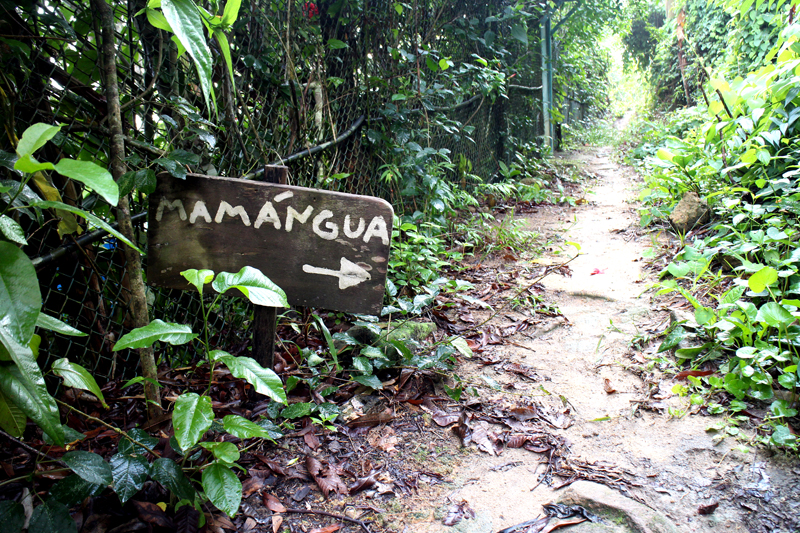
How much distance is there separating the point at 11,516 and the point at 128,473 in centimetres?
22

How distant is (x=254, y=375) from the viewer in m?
1.16

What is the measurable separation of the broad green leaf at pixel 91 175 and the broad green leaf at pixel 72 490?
2.30 feet

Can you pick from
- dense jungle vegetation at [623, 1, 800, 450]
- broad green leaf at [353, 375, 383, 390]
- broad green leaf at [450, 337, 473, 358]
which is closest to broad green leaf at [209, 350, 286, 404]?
broad green leaf at [353, 375, 383, 390]

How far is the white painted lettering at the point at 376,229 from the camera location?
1534 millimetres

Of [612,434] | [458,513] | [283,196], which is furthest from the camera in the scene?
[612,434]

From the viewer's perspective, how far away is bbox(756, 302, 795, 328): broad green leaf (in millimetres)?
1727

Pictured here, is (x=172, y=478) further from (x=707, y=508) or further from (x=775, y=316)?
(x=775, y=316)

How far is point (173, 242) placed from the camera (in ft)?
4.88

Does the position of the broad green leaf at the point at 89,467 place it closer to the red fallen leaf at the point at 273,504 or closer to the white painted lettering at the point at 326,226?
the red fallen leaf at the point at 273,504

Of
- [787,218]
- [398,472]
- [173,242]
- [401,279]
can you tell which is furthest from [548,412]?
[787,218]

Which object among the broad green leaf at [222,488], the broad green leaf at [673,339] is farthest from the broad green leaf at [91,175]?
the broad green leaf at [673,339]

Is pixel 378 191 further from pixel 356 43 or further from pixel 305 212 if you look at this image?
pixel 305 212

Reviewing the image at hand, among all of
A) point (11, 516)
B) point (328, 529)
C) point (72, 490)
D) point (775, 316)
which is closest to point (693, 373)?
point (775, 316)

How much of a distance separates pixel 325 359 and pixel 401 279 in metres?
0.81
